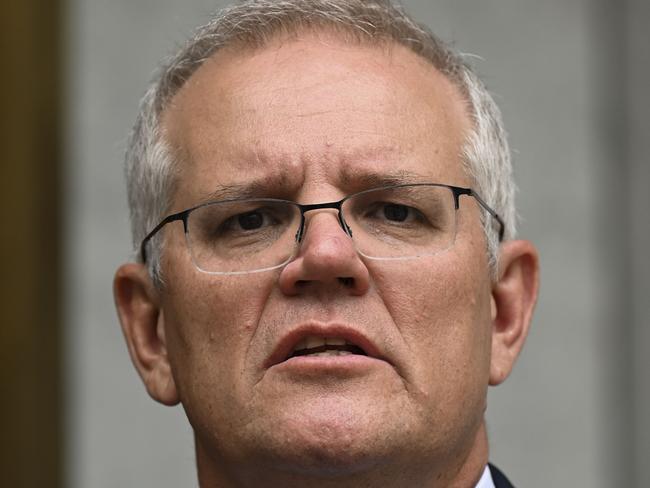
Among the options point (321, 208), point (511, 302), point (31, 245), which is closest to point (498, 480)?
point (511, 302)

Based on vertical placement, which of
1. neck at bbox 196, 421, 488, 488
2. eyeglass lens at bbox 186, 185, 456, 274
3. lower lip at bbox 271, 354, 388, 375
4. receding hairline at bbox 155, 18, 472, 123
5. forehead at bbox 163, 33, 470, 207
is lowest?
neck at bbox 196, 421, 488, 488

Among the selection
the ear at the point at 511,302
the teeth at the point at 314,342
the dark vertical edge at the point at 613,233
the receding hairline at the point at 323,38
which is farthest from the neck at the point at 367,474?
the dark vertical edge at the point at 613,233

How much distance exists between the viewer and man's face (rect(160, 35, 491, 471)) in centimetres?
312

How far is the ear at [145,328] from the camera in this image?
356cm

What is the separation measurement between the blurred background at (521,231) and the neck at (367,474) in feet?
6.88

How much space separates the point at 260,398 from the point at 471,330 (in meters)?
0.53

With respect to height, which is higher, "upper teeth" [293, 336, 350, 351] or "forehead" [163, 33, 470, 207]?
"forehead" [163, 33, 470, 207]

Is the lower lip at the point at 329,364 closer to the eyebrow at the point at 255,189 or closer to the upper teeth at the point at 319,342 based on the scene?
the upper teeth at the point at 319,342

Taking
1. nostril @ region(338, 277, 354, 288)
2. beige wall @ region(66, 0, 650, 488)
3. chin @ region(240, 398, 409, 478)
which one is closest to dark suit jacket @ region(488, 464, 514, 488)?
chin @ region(240, 398, 409, 478)

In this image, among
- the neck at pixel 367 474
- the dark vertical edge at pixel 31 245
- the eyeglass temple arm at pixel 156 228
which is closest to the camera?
the neck at pixel 367 474

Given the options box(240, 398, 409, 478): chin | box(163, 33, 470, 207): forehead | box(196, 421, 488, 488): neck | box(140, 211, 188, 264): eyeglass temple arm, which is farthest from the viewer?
box(140, 211, 188, 264): eyeglass temple arm

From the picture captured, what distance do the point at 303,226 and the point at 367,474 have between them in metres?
0.57

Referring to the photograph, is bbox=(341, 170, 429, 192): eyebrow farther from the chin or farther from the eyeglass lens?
the chin

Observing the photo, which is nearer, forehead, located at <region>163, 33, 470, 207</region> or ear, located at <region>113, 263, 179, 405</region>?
forehead, located at <region>163, 33, 470, 207</region>
